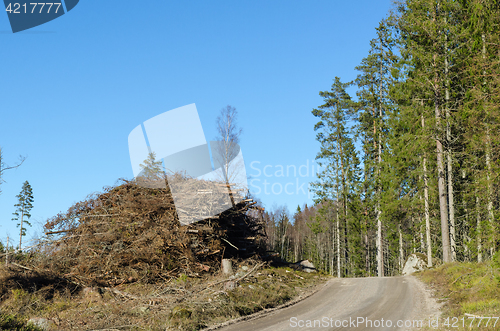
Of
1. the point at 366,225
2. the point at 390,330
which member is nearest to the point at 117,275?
the point at 390,330

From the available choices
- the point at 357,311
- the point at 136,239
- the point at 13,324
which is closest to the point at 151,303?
the point at 13,324

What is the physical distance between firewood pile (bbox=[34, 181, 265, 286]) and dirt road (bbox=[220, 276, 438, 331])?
197 inches

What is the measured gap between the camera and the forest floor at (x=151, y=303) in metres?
9.81

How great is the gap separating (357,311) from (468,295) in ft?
11.9

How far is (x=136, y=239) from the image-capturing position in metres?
15.5

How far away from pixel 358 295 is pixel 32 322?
36.7ft

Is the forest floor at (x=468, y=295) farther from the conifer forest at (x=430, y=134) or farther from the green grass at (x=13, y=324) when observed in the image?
the green grass at (x=13, y=324)

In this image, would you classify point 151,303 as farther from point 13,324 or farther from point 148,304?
point 13,324

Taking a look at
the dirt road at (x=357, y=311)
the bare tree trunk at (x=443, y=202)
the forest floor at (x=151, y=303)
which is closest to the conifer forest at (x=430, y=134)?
the bare tree trunk at (x=443, y=202)

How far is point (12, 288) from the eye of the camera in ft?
40.4

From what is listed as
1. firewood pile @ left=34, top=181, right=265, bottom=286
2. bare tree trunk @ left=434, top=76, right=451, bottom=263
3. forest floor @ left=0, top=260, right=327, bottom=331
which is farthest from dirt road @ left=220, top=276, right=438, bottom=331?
firewood pile @ left=34, top=181, right=265, bottom=286

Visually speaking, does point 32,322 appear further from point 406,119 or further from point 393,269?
point 393,269

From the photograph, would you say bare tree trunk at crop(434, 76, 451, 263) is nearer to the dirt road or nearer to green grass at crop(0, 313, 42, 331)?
the dirt road

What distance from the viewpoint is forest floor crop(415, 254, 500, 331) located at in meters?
8.52
